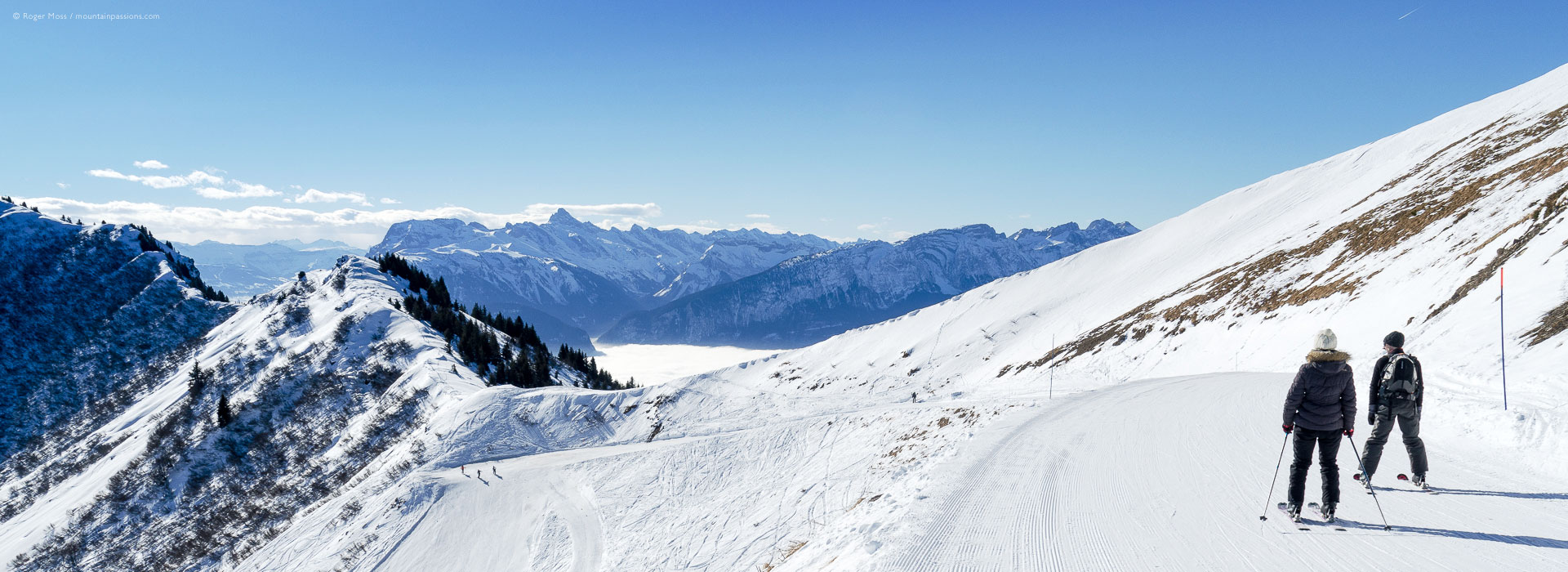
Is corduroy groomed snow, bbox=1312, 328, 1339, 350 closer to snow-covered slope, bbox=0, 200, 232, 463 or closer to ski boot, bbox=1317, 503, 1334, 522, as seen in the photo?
ski boot, bbox=1317, 503, 1334, 522

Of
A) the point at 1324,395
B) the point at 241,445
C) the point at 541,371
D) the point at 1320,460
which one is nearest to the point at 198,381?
the point at 241,445

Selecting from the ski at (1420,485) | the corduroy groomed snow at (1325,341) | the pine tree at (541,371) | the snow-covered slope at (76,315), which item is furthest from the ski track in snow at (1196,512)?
the snow-covered slope at (76,315)

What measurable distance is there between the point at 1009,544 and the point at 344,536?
119 feet

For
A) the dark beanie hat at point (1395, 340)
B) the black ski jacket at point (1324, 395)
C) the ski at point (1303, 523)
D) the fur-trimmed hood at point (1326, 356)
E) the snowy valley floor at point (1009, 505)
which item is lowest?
the snowy valley floor at point (1009, 505)

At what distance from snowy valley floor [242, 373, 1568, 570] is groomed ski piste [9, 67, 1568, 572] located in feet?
0.24

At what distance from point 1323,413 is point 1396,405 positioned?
7.72 feet

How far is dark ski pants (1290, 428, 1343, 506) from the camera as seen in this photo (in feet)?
26.1

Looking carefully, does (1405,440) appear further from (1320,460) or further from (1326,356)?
(1326,356)

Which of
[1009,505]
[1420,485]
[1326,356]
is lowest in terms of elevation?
[1009,505]

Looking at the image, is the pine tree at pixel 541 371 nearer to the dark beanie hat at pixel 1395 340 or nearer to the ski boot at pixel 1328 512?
the ski boot at pixel 1328 512

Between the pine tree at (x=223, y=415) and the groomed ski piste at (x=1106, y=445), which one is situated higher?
the groomed ski piste at (x=1106, y=445)

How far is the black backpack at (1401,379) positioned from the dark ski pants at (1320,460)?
1.91m

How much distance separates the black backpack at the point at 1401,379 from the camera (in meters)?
8.94

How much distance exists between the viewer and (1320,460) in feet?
26.6
